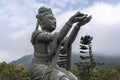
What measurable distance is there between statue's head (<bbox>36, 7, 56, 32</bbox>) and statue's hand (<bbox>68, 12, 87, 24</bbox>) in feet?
2.43

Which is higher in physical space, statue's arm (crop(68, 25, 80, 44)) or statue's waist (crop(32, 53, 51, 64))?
statue's arm (crop(68, 25, 80, 44))

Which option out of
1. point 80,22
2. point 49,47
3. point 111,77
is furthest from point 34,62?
point 111,77

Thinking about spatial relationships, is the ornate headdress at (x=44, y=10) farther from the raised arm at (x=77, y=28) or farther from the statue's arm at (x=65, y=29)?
the statue's arm at (x=65, y=29)

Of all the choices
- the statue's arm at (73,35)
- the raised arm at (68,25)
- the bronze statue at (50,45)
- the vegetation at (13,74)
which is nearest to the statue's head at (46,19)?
→ the bronze statue at (50,45)

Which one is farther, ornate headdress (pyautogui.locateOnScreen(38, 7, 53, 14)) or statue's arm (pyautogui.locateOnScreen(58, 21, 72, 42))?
ornate headdress (pyautogui.locateOnScreen(38, 7, 53, 14))

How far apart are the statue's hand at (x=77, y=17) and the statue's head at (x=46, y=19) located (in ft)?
2.43

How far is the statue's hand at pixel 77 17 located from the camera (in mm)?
10672

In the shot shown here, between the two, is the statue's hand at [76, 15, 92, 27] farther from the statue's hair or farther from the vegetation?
the vegetation

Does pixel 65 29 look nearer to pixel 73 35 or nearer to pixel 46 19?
pixel 73 35

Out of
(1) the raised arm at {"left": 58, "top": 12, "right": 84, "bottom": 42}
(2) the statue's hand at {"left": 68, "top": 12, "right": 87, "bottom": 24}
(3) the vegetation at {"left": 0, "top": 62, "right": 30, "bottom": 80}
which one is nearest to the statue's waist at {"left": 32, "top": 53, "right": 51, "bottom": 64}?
(1) the raised arm at {"left": 58, "top": 12, "right": 84, "bottom": 42}

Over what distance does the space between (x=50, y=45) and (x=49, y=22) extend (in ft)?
2.05

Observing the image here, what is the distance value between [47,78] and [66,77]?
0.45 metres

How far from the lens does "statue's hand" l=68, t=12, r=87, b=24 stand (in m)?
10.7

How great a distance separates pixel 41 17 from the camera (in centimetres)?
1141
